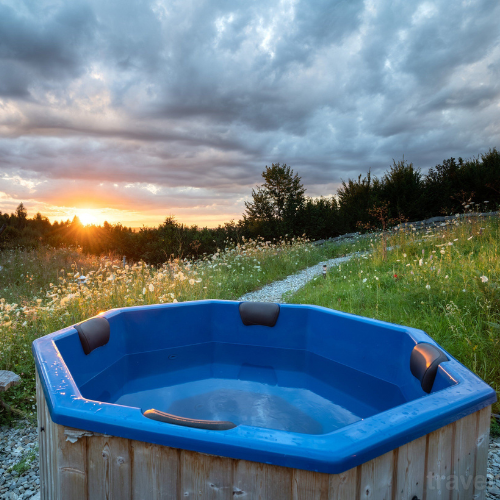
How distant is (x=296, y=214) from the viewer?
1294 centimetres

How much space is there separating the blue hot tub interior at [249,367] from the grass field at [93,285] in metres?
0.76

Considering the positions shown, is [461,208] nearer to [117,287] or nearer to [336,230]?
[336,230]

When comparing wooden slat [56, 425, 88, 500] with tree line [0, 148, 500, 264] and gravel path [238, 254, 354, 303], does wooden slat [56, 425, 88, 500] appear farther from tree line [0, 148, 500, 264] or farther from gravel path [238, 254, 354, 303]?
tree line [0, 148, 500, 264]

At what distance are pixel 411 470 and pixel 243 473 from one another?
0.60 m

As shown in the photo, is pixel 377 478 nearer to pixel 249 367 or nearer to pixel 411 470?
pixel 411 470

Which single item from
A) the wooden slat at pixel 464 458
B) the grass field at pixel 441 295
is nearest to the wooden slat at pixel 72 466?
the wooden slat at pixel 464 458

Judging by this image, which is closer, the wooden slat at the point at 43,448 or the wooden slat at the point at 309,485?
the wooden slat at the point at 309,485

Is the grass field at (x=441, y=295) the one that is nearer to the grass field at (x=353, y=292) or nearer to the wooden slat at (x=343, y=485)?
the grass field at (x=353, y=292)

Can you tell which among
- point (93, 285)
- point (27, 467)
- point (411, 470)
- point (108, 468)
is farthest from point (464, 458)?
point (93, 285)

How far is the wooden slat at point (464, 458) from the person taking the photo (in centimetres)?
132

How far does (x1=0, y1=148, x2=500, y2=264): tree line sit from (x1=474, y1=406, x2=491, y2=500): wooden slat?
10.8 metres

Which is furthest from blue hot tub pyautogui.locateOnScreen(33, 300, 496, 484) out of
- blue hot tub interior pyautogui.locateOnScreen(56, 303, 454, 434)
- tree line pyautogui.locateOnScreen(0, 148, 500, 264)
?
tree line pyautogui.locateOnScreen(0, 148, 500, 264)

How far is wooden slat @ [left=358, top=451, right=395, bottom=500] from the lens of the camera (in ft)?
3.46

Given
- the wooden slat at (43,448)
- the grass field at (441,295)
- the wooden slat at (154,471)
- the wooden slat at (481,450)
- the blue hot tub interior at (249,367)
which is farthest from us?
the grass field at (441,295)
